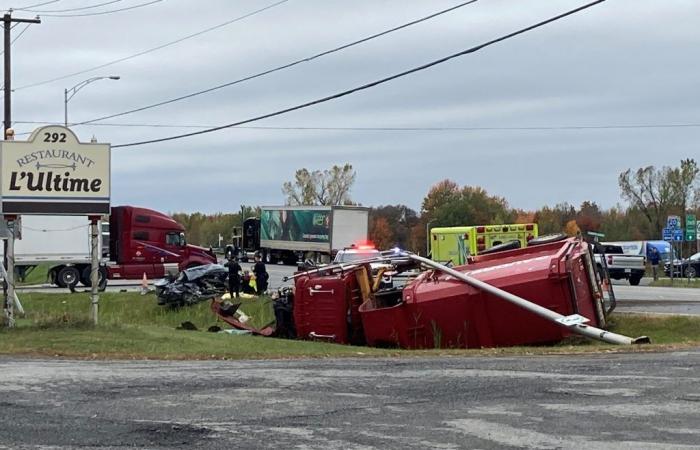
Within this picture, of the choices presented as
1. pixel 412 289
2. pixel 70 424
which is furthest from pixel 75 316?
pixel 70 424

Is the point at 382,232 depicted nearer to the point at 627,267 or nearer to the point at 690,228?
the point at 627,267

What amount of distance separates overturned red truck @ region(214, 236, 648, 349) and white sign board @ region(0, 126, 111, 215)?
543 centimetres

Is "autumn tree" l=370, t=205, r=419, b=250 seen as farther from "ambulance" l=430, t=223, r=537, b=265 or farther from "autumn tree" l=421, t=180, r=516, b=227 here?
"ambulance" l=430, t=223, r=537, b=265

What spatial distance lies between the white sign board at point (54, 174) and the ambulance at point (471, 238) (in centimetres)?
1745

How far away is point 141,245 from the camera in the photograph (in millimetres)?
42000

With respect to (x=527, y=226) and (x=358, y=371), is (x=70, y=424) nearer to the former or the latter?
(x=358, y=371)

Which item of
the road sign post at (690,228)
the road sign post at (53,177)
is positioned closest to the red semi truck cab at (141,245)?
the road sign post at (53,177)

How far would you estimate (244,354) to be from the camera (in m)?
15.4

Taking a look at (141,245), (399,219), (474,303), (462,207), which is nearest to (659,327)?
(474,303)

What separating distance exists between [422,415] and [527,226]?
26.1 metres

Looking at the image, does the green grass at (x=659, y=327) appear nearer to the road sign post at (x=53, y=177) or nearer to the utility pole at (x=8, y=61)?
the road sign post at (x=53, y=177)

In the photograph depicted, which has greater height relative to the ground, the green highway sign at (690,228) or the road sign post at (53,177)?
the road sign post at (53,177)

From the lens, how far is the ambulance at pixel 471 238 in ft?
113

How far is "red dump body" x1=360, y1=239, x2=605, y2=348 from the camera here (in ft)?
58.5
